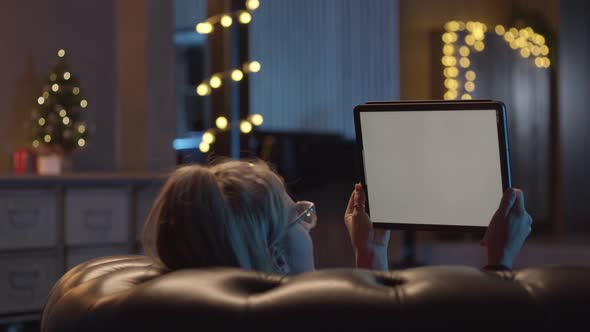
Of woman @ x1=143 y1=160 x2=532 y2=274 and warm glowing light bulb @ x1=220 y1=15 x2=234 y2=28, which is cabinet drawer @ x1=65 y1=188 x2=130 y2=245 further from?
woman @ x1=143 y1=160 x2=532 y2=274

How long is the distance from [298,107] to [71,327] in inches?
230

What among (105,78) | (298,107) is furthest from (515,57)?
(105,78)

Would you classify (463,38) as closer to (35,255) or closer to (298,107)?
(298,107)

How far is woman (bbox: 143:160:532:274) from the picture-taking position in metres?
1.21

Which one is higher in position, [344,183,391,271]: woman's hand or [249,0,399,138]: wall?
[249,0,399,138]: wall

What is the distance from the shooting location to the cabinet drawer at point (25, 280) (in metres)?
3.95

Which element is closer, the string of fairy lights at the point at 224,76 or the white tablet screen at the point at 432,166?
the white tablet screen at the point at 432,166

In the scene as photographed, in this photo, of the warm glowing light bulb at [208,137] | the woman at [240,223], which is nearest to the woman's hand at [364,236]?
the woman at [240,223]

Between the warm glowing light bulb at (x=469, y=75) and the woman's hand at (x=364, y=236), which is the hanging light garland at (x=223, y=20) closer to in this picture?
the warm glowing light bulb at (x=469, y=75)

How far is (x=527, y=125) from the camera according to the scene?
25.7 ft

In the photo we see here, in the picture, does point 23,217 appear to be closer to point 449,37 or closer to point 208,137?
point 208,137

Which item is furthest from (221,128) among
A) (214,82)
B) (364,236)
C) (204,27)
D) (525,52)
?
(364,236)

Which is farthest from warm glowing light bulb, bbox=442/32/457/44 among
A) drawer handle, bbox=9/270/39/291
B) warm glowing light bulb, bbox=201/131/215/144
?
drawer handle, bbox=9/270/39/291

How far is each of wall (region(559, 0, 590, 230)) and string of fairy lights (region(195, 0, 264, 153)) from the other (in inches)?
138
